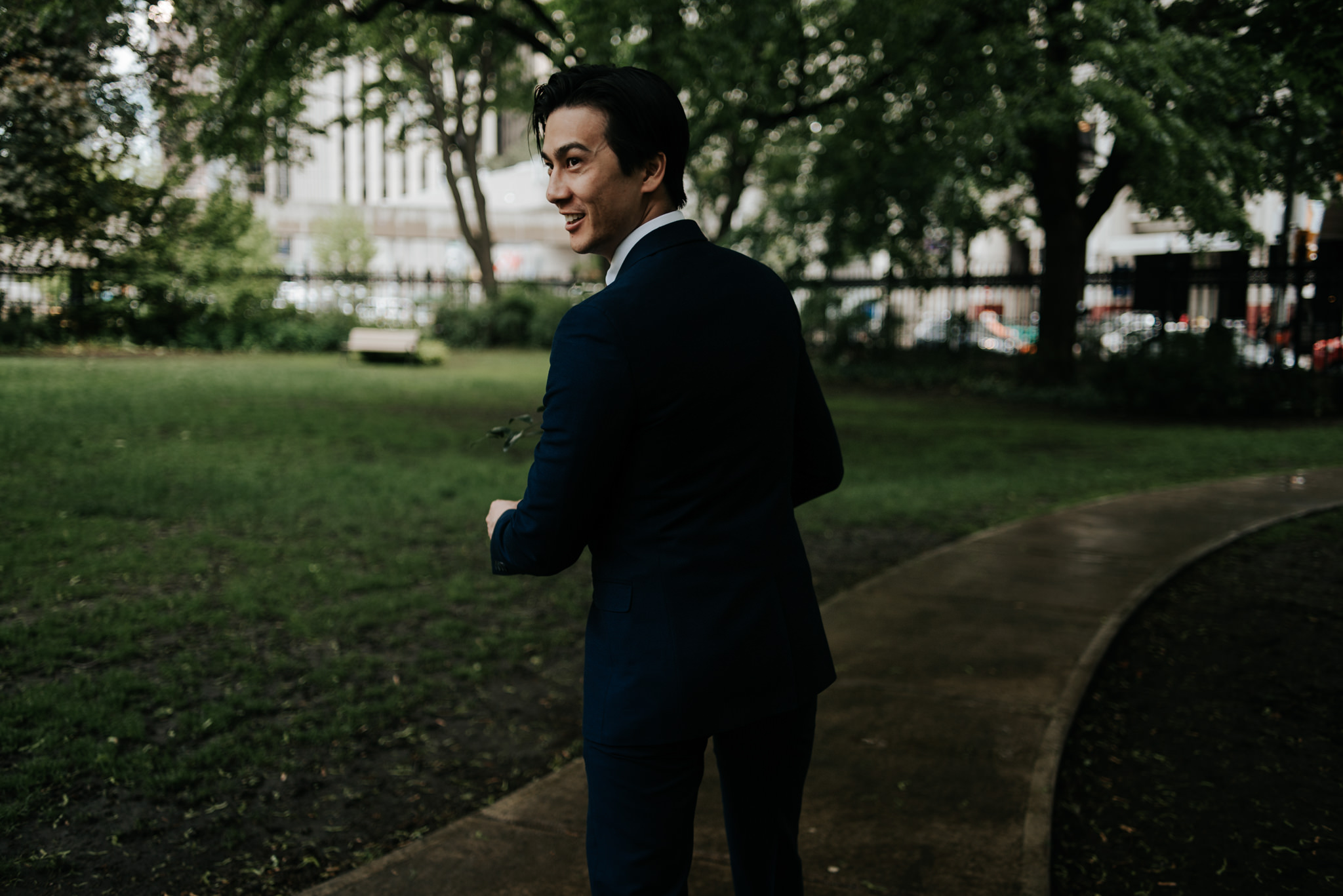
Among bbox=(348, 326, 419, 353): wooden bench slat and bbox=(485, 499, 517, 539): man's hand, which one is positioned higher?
bbox=(348, 326, 419, 353): wooden bench slat

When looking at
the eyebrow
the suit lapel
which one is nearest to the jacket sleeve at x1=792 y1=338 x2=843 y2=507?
the suit lapel

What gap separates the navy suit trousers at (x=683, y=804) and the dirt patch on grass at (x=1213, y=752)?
1683mm

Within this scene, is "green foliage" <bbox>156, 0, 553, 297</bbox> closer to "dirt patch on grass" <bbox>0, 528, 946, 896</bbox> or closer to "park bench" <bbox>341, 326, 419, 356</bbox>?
"park bench" <bbox>341, 326, 419, 356</bbox>

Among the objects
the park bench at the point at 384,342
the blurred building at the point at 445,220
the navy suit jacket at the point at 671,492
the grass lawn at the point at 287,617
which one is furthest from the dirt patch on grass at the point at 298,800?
the blurred building at the point at 445,220

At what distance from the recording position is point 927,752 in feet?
13.1

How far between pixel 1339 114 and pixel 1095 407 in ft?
31.0

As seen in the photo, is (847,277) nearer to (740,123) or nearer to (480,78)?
(740,123)

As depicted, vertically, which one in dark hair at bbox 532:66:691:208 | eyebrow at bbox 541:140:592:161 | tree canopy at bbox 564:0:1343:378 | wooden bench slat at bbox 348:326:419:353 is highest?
tree canopy at bbox 564:0:1343:378

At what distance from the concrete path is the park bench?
16.9 m

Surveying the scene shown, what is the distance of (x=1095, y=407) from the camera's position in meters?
17.2

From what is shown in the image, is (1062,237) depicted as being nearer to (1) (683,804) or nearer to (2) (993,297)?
(2) (993,297)

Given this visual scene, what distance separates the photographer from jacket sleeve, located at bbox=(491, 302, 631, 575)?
5.41 ft

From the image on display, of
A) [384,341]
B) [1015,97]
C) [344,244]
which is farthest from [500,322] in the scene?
[344,244]

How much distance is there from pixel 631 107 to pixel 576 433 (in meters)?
0.57
